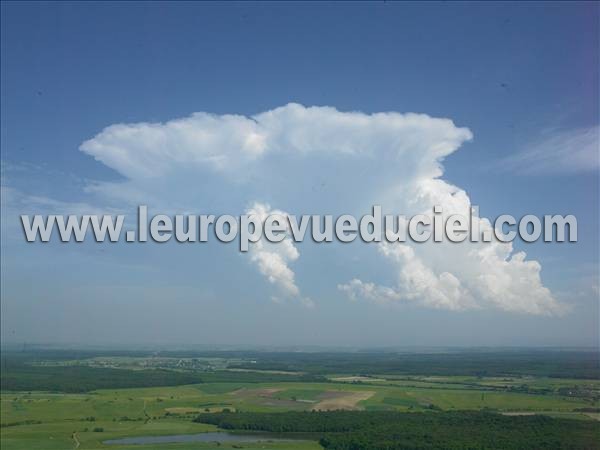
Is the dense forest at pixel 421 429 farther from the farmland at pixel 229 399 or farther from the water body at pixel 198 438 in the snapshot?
the water body at pixel 198 438

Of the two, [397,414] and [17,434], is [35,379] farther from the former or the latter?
[397,414]

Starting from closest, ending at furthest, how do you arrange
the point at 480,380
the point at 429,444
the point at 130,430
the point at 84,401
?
the point at 429,444
the point at 130,430
the point at 84,401
the point at 480,380

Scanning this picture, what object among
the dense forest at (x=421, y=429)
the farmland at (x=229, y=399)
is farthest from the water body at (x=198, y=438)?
the dense forest at (x=421, y=429)

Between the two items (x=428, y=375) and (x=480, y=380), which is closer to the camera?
(x=480, y=380)

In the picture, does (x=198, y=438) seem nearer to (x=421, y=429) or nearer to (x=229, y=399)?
(x=421, y=429)

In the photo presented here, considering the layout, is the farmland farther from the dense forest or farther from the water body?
the water body

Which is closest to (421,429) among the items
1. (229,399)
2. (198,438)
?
(198,438)

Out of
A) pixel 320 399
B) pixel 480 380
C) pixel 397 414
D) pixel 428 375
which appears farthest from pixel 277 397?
pixel 428 375
